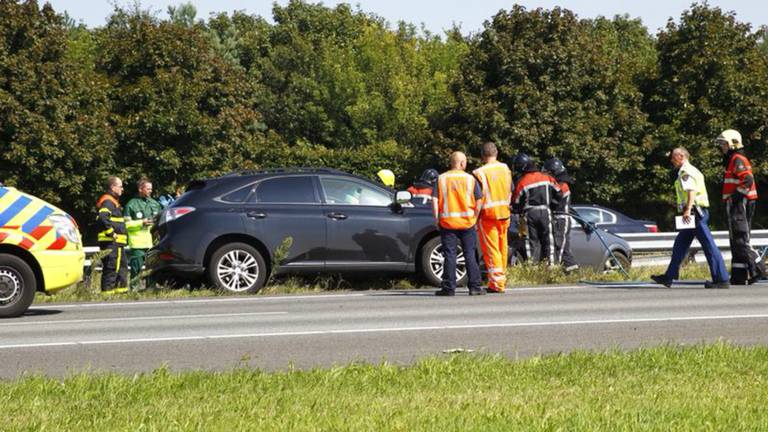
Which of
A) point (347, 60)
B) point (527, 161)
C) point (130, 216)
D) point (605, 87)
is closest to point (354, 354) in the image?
point (527, 161)

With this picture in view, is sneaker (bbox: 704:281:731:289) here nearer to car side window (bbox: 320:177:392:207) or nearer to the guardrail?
car side window (bbox: 320:177:392:207)

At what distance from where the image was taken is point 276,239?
671 inches

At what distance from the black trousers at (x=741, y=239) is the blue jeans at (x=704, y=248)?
41cm

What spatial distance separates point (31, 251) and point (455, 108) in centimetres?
3680

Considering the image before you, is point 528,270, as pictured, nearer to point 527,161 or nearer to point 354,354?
point 527,161

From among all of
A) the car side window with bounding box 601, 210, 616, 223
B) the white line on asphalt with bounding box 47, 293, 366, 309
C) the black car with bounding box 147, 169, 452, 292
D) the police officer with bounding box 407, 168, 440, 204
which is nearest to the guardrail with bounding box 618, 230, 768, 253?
the police officer with bounding box 407, 168, 440, 204

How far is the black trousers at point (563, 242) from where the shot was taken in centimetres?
1869

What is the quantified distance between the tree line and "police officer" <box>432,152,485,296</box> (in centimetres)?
3107

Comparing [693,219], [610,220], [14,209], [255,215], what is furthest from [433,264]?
[610,220]

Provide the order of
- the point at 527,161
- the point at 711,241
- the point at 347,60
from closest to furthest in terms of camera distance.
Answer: the point at 711,241 → the point at 527,161 → the point at 347,60

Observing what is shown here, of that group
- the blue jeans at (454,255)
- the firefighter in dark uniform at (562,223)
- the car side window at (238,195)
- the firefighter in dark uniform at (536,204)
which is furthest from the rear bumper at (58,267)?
the firefighter in dark uniform at (562,223)

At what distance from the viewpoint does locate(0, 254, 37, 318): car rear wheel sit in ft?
44.4

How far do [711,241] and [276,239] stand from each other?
209 inches

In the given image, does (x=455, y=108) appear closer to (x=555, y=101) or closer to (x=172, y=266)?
(x=555, y=101)
